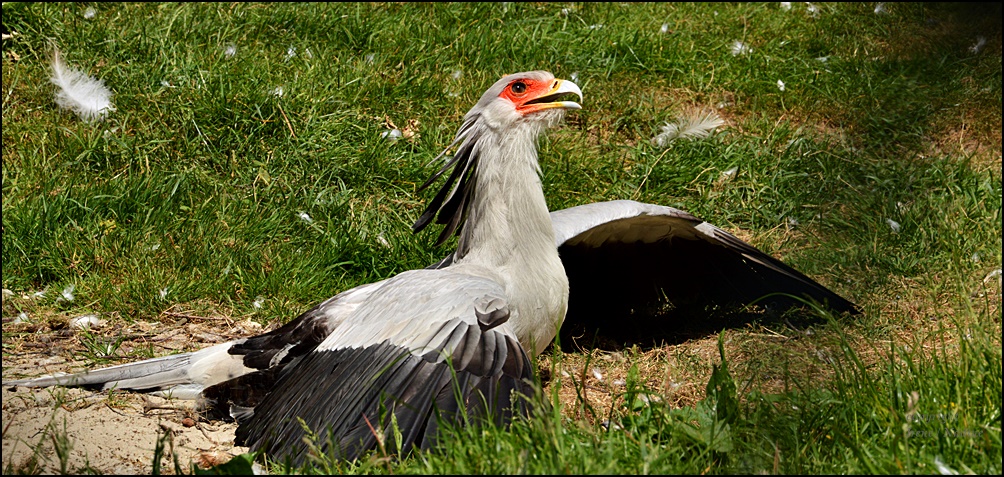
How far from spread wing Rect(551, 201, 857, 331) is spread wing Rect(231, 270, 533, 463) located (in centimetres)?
101

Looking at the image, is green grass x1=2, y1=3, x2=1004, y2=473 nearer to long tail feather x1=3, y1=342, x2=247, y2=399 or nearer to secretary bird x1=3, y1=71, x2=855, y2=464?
secretary bird x1=3, y1=71, x2=855, y2=464

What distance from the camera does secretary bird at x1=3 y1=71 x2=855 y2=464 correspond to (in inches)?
115

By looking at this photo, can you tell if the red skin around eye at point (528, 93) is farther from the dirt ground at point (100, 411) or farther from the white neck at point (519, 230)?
the dirt ground at point (100, 411)

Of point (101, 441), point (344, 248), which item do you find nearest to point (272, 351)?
point (101, 441)

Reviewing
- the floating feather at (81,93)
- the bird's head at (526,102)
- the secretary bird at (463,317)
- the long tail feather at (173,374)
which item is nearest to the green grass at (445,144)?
the floating feather at (81,93)

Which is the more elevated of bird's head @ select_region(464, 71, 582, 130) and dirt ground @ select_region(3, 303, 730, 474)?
bird's head @ select_region(464, 71, 582, 130)

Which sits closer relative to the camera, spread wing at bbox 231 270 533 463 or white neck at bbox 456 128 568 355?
spread wing at bbox 231 270 533 463

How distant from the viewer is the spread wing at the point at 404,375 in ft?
9.27

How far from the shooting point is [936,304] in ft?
12.7

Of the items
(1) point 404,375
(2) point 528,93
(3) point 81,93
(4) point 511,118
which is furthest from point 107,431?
(3) point 81,93

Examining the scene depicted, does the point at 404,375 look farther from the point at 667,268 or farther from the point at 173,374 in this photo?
the point at 667,268

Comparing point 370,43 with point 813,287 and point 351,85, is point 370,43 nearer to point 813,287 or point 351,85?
point 351,85

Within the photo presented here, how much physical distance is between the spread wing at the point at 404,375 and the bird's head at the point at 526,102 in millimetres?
695

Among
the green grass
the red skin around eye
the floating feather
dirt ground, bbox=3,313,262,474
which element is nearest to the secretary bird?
the red skin around eye
